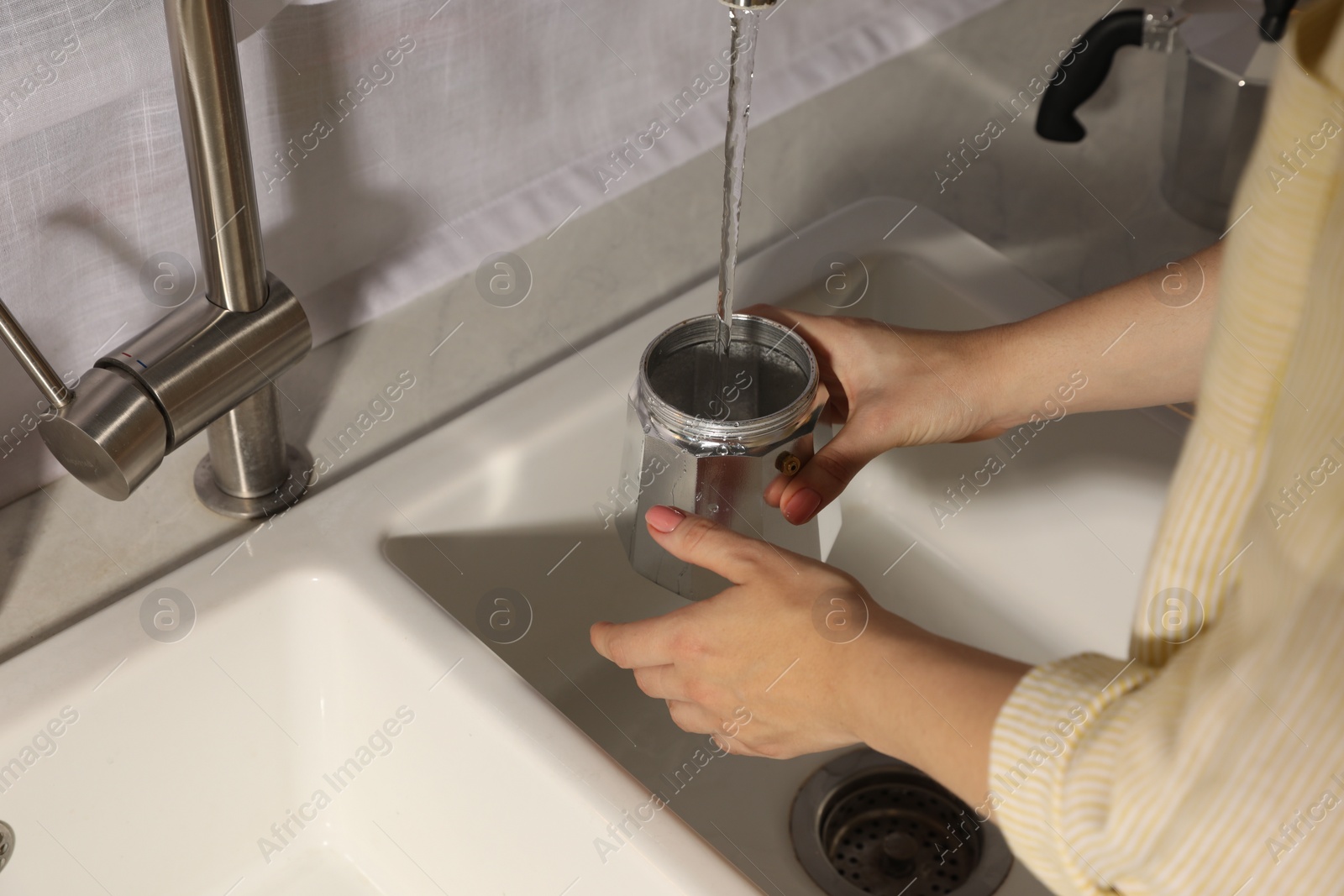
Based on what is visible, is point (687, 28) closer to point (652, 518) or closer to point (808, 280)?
point (808, 280)

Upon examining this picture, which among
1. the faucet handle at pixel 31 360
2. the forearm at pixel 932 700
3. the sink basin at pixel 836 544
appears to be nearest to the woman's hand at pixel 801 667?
the forearm at pixel 932 700

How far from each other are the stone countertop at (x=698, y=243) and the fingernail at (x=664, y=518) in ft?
0.53

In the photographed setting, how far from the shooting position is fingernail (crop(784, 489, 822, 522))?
1.71ft

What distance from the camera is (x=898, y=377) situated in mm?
579

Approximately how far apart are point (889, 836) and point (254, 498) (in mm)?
353

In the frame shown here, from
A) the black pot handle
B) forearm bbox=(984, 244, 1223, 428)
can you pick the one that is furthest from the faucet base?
the black pot handle

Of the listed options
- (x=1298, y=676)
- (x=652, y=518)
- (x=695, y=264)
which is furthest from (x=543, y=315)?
(x=1298, y=676)

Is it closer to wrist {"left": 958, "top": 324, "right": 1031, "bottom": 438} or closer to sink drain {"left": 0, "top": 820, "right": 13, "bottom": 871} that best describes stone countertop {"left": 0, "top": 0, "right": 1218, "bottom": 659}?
sink drain {"left": 0, "top": 820, "right": 13, "bottom": 871}

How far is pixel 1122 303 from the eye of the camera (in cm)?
56

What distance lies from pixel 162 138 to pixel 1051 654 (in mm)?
502

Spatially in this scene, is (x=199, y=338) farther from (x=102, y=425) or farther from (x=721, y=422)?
(x=721, y=422)

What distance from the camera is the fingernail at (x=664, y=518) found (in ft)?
1.65

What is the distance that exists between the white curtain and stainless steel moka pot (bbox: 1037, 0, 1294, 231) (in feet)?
0.35

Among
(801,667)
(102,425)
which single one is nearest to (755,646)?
(801,667)
